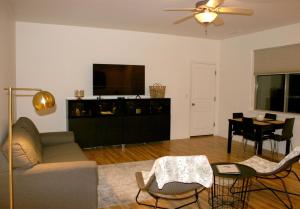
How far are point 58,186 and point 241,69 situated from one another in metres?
5.46

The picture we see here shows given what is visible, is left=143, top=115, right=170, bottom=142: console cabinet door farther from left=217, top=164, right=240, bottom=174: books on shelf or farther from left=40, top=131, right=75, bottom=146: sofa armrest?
left=217, top=164, right=240, bottom=174: books on shelf

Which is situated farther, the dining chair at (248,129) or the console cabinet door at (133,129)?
the console cabinet door at (133,129)

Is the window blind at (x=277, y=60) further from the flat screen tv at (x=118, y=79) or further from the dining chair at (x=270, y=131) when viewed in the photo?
the flat screen tv at (x=118, y=79)

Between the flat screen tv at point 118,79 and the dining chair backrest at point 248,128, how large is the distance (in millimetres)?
2473

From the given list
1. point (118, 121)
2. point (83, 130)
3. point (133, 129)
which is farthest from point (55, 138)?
point (133, 129)

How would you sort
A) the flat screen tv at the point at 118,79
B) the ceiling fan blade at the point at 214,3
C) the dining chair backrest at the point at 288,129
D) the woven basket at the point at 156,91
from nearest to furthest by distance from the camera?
the ceiling fan blade at the point at 214,3 → the dining chair backrest at the point at 288,129 → the flat screen tv at the point at 118,79 → the woven basket at the point at 156,91

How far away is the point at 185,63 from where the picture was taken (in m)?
6.94

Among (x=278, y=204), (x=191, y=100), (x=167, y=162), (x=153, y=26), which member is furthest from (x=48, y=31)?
(x=278, y=204)

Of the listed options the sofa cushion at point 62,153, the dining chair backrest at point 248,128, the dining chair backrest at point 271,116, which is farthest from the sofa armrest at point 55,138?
the dining chair backrest at point 271,116

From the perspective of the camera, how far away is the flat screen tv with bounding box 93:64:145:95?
19.2 feet

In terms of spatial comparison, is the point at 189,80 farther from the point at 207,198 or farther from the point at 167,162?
the point at 167,162

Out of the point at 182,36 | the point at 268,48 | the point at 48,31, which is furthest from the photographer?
the point at 182,36

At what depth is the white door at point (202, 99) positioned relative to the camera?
7148mm

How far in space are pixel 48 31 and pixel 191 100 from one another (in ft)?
13.0
